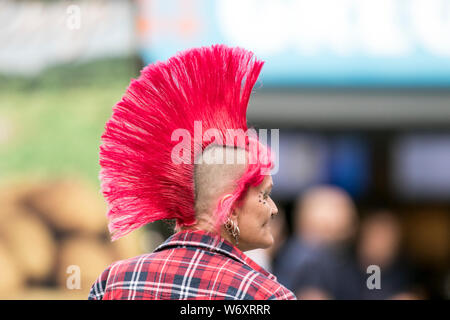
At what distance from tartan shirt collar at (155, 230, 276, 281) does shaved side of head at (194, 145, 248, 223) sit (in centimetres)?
6

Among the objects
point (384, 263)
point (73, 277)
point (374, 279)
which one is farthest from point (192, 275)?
point (73, 277)

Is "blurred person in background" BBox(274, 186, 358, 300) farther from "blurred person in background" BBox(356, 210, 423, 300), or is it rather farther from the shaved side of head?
the shaved side of head

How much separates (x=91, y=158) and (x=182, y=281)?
435 cm

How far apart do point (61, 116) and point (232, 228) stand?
436 centimetres

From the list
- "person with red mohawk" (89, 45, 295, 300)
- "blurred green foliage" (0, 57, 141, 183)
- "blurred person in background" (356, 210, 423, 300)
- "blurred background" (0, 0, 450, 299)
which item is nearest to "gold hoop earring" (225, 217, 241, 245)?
"person with red mohawk" (89, 45, 295, 300)

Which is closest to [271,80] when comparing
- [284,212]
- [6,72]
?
[284,212]

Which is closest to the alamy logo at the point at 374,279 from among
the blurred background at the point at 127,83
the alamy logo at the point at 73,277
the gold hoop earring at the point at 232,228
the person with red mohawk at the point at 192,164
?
the blurred background at the point at 127,83

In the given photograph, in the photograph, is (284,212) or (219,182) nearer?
(219,182)

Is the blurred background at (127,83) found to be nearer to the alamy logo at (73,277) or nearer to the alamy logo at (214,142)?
the alamy logo at (73,277)

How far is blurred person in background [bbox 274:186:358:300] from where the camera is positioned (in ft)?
15.4

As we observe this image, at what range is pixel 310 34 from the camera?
239 inches

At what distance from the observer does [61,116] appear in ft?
20.1

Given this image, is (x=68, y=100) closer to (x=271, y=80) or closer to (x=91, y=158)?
(x=91, y=158)
